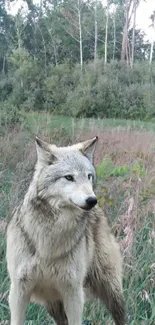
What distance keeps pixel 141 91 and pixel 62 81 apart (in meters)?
6.51

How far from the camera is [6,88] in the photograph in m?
35.7

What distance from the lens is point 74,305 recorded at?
2695mm

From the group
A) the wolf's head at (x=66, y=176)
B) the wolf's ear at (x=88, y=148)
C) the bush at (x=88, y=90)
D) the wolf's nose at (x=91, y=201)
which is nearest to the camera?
the wolf's nose at (x=91, y=201)

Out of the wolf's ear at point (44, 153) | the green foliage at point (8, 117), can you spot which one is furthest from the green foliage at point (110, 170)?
the green foliage at point (8, 117)

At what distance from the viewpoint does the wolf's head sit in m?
2.36

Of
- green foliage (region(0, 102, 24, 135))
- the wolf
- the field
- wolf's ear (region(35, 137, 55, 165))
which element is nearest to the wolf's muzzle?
the wolf

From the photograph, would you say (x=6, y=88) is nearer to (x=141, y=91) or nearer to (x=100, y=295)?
(x=141, y=91)

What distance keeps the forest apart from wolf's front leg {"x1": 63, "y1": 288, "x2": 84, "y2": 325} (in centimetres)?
1786

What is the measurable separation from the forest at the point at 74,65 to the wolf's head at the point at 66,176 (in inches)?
698

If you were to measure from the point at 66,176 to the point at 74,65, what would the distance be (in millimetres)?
35735

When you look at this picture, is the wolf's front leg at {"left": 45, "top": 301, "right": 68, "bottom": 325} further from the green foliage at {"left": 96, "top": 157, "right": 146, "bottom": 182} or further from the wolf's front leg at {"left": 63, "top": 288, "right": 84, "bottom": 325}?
the green foliage at {"left": 96, "top": 157, "right": 146, "bottom": 182}

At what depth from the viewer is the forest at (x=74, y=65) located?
96.2 feet

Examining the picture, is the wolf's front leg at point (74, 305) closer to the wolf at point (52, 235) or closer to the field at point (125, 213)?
the wolf at point (52, 235)

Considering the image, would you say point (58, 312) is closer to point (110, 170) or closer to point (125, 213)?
point (125, 213)
